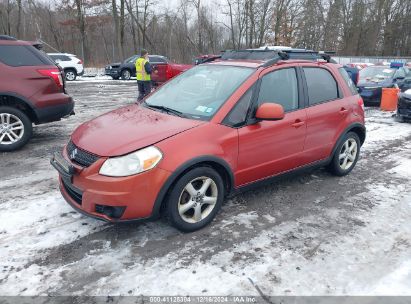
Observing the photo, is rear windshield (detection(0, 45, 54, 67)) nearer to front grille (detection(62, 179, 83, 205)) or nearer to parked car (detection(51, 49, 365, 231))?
parked car (detection(51, 49, 365, 231))

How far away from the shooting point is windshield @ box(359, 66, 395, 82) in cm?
1272

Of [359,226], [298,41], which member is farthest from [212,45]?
[359,226]

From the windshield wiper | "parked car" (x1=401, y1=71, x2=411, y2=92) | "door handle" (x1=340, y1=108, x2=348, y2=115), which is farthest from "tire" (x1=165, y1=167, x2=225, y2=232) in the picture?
"parked car" (x1=401, y1=71, x2=411, y2=92)

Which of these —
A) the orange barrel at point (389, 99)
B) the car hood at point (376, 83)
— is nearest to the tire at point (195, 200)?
the orange barrel at point (389, 99)

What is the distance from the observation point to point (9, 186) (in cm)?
467

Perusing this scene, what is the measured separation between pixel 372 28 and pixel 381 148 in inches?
1714

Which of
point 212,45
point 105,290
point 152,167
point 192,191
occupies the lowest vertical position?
point 105,290

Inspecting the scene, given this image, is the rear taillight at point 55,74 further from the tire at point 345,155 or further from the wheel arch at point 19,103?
the tire at point 345,155

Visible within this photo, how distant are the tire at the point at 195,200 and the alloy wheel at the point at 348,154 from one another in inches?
90.7

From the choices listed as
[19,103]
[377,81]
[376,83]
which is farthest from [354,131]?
[377,81]

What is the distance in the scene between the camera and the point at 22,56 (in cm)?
611

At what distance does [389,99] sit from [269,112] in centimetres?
910

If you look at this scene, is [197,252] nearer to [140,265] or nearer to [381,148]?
[140,265]

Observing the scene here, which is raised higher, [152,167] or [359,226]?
[152,167]
